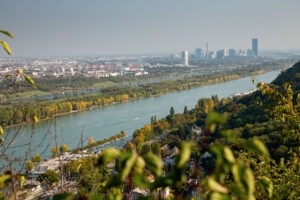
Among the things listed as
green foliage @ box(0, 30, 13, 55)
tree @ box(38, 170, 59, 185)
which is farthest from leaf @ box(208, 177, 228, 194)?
tree @ box(38, 170, 59, 185)

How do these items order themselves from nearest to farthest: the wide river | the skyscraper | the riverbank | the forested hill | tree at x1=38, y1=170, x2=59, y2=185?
tree at x1=38, y1=170, x2=59, y2=185, the forested hill, the wide river, the riverbank, the skyscraper

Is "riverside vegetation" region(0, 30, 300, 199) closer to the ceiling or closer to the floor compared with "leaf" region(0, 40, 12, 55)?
closer to the floor

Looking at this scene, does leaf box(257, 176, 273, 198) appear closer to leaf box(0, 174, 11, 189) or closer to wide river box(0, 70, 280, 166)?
leaf box(0, 174, 11, 189)

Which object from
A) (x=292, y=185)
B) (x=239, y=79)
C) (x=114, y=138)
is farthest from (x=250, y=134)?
(x=239, y=79)

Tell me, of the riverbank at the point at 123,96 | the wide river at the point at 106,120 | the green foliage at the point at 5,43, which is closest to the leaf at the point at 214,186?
the green foliage at the point at 5,43

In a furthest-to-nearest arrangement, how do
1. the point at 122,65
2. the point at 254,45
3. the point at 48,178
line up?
the point at 254,45, the point at 122,65, the point at 48,178

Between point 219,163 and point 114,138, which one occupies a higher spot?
point 219,163

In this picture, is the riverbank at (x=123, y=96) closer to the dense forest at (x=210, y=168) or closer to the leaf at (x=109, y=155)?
the dense forest at (x=210, y=168)

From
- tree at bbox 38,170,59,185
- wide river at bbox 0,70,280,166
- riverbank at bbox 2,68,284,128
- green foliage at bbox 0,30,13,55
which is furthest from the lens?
riverbank at bbox 2,68,284,128

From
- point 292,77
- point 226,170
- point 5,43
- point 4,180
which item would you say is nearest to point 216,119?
point 226,170

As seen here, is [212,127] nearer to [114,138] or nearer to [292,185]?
[292,185]

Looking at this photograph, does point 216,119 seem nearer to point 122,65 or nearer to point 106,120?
point 106,120
